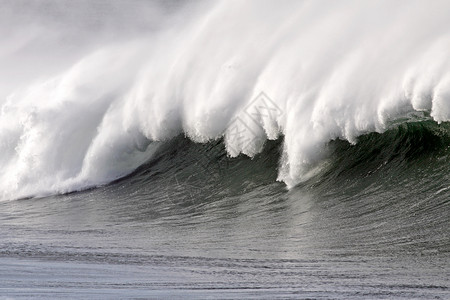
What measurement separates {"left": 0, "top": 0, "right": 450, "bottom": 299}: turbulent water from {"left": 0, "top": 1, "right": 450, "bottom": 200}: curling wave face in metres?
0.05

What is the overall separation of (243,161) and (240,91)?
8.84ft

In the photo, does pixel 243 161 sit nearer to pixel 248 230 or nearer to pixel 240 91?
pixel 240 91

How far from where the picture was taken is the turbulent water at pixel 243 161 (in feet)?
30.4

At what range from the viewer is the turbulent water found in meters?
9.27

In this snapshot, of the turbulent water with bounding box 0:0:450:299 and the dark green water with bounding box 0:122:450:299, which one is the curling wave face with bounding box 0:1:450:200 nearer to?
the turbulent water with bounding box 0:0:450:299

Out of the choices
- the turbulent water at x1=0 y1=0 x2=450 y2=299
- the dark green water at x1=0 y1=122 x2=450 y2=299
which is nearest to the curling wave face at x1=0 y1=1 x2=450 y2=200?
the turbulent water at x1=0 y1=0 x2=450 y2=299

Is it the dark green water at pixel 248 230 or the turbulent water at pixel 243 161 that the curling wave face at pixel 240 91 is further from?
the dark green water at pixel 248 230

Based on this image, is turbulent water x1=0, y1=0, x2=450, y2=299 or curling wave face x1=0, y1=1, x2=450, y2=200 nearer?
turbulent water x1=0, y1=0, x2=450, y2=299

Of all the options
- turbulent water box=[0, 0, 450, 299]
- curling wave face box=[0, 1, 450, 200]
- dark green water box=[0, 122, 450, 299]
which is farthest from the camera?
curling wave face box=[0, 1, 450, 200]

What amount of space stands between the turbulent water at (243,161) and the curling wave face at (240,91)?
46mm

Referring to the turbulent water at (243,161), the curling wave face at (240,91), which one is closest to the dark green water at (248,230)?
the turbulent water at (243,161)

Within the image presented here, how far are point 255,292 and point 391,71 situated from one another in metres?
9.10

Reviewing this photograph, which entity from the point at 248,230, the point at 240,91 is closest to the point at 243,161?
the point at 240,91

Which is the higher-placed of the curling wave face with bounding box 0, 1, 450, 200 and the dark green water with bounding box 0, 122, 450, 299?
the curling wave face with bounding box 0, 1, 450, 200
